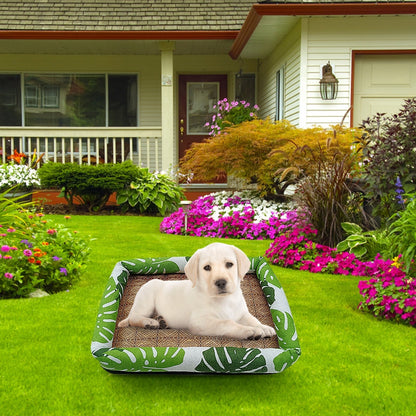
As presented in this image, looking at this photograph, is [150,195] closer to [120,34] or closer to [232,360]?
[120,34]

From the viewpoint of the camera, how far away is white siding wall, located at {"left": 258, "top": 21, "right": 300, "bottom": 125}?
9.98 metres

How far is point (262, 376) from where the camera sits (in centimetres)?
305

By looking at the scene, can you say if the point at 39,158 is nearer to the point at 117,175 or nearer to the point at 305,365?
the point at 117,175

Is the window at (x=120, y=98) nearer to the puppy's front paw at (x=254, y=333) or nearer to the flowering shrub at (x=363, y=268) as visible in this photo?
the flowering shrub at (x=363, y=268)

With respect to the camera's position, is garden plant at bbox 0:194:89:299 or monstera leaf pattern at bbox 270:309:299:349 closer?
monstera leaf pattern at bbox 270:309:299:349

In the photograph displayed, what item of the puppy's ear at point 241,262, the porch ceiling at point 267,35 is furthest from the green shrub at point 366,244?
the porch ceiling at point 267,35

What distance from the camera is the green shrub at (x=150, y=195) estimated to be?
10.1 m

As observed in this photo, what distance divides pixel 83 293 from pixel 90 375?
5.34 feet

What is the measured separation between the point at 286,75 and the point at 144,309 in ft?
28.7

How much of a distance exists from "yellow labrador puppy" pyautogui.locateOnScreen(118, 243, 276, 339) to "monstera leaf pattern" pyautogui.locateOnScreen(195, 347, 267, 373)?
0.29 feet

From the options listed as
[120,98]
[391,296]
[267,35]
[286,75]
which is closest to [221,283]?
[391,296]

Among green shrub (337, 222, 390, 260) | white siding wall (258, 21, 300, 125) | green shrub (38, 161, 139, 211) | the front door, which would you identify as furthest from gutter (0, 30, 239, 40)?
green shrub (337, 222, 390, 260)

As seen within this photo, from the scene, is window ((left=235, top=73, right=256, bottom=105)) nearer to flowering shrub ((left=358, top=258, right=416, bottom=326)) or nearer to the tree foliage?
the tree foliage

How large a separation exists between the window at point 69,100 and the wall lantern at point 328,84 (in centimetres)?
526
